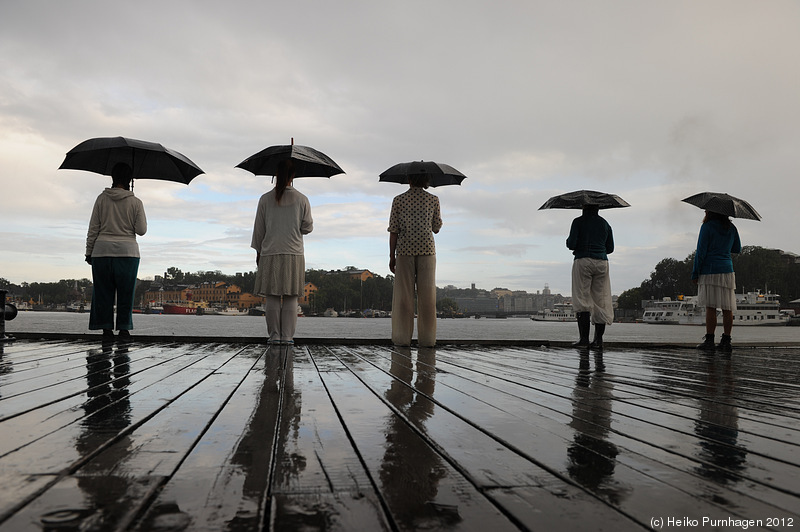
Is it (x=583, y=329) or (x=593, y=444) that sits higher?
(x=583, y=329)

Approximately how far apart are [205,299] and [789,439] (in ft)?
470

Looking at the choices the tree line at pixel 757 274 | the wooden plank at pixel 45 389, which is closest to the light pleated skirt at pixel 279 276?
the wooden plank at pixel 45 389

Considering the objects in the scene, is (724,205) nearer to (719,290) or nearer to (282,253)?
(719,290)

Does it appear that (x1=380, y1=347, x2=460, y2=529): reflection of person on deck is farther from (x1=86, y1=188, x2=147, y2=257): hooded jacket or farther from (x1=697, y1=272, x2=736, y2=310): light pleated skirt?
(x1=697, y1=272, x2=736, y2=310): light pleated skirt

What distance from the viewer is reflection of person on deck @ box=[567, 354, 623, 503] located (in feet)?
3.89

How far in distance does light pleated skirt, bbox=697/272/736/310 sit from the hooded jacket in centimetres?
615

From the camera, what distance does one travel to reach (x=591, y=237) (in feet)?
20.4

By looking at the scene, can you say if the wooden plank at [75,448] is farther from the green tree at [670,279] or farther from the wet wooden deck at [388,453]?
the green tree at [670,279]

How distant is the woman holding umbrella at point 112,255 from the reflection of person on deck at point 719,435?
5.15 meters

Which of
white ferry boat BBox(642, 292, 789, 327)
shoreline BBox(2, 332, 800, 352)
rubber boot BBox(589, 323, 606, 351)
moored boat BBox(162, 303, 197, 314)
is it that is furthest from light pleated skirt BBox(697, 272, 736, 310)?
moored boat BBox(162, 303, 197, 314)

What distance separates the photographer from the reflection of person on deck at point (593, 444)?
118 cm

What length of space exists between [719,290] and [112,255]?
6.52 meters

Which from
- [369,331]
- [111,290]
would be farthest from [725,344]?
[369,331]

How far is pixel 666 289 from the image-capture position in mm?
100750
